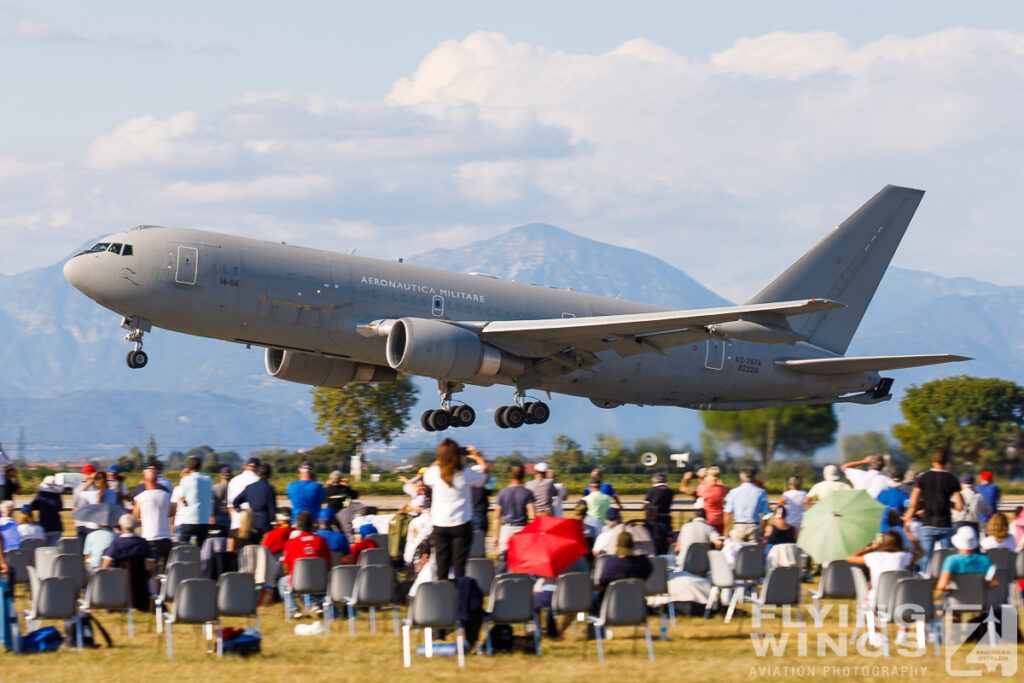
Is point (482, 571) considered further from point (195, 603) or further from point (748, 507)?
point (748, 507)

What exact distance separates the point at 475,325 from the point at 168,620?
19.6 metres

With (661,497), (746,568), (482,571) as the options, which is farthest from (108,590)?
(661,497)

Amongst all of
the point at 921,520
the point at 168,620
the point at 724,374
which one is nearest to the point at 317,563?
the point at 168,620

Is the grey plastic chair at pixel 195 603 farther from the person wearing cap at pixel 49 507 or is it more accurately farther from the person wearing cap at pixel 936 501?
the person wearing cap at pixel 936 501

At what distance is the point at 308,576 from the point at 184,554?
1.66 metres

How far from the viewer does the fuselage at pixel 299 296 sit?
29.2m

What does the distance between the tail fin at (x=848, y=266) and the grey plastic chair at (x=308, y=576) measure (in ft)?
85.2

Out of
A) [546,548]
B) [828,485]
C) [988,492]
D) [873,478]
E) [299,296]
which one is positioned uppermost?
[299,296]

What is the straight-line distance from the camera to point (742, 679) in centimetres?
1302

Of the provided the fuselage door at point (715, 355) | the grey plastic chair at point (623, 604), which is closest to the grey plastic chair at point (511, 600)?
the grey plastic chair at point (623, 604)

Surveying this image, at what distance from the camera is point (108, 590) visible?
1393cm

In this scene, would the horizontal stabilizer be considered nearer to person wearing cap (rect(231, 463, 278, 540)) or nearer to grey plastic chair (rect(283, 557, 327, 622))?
person wearing cap (rect(231, 463, 278, 540))

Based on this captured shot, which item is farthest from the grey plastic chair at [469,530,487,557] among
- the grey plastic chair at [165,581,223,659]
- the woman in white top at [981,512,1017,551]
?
the woman in white top at [981,512,1017,551]

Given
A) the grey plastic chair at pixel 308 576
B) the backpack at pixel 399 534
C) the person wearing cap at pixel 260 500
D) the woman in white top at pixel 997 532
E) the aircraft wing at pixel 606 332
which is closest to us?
the grey plastic chair at pixel 308 576
